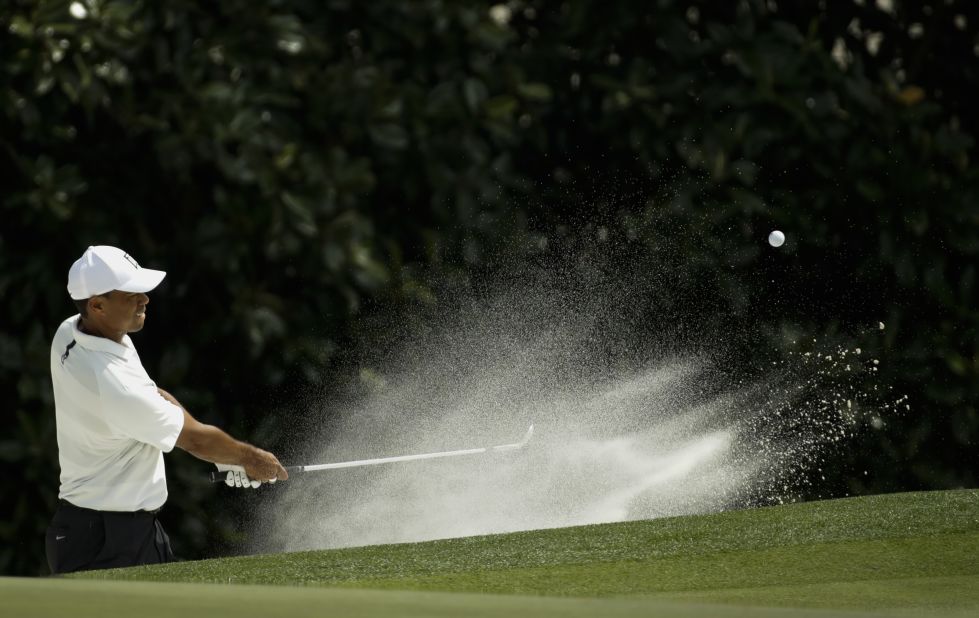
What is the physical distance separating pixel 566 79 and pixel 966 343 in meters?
1.80

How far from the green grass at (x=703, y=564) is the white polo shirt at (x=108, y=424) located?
14.3 inches

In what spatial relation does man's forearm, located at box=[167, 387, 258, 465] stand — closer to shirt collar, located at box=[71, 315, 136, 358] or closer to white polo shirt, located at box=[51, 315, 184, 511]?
white polo shirt, located at box=[51, 315, 184, 511]

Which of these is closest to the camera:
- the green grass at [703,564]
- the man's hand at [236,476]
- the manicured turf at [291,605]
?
the manicured turf at [291,605]

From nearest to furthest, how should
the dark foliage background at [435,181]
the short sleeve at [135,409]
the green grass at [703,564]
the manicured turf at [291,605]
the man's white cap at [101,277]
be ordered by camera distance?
the manicured turf at [291,605], the green grass at [703,564], the short sleeve at [135,409], the man's white cap at [101,277], the dark foliage background at [435,181]

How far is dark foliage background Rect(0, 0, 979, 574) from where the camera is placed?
5.08 meters

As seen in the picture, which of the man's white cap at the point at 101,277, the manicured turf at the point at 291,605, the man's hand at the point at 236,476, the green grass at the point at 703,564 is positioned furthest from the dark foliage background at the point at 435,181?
the manicured turf at the point at 291,605

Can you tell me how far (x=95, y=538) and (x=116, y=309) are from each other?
59cm

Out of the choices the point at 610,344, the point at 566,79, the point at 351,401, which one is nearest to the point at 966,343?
the point at 610,344

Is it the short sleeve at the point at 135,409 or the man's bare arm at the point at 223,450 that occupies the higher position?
the short sleeve at the point at 135,409

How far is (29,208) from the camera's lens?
5.02 metres

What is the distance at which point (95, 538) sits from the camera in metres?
3.84

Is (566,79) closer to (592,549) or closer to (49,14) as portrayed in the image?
A: (49,14)

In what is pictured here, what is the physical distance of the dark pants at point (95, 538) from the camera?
151 inches

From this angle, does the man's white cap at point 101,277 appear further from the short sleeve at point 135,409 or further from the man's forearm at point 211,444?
the man's forearm at point 211,444
